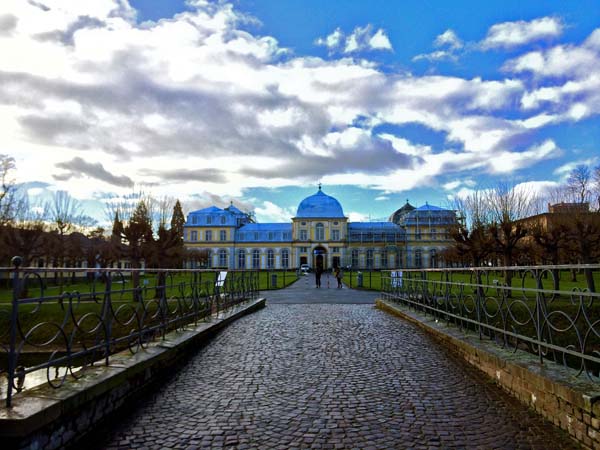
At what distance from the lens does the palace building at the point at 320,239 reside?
72.9 metres

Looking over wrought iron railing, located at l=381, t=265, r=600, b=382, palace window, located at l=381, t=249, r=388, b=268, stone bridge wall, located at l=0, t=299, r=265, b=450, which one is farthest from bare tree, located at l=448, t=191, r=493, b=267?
palace window, located at l=381, t=249, r=388, b=268

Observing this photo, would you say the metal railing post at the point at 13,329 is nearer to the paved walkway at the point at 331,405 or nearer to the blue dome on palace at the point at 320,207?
the paved walkway at the point at 331,405

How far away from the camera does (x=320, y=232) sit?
7450 cm

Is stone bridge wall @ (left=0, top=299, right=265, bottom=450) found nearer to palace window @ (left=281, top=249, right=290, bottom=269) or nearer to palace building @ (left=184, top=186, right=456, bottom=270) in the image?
palace building @ (left=184, top=186, right=456, bottom=270)

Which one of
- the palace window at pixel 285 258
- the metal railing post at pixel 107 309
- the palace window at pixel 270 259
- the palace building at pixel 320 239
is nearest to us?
the metal railing post at pixel 107 309

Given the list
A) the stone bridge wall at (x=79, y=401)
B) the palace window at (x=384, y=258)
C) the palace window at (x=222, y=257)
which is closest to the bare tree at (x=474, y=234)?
the stone bridge wall at (x=79, y=401)

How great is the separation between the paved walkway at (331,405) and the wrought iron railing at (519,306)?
0.73 metres

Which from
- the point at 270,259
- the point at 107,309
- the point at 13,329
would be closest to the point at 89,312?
the point at 107,309

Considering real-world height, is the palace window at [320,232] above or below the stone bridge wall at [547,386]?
above

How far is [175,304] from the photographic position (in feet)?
27.0

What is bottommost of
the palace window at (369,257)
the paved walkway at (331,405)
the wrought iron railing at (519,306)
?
the paved walkway at (331,405)

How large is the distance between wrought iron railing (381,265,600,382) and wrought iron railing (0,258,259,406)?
4.53 metres

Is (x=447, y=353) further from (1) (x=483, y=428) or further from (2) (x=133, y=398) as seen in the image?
(2) (x=133, y=398)

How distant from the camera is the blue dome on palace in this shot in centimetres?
7494
